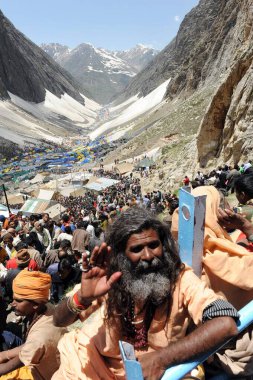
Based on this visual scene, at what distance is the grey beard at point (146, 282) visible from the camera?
1.84 m

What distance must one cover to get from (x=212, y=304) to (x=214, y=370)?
24.8 inches

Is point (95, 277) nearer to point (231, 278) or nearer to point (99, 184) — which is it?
point (231, 278)

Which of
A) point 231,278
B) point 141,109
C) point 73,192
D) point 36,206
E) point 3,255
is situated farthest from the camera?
point 141,109

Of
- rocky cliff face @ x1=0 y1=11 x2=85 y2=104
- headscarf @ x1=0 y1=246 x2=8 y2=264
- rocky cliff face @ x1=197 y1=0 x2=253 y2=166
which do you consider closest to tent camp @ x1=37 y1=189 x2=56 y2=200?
rocky cliff face @ x1=197 y1=0 x2=253 y2=166

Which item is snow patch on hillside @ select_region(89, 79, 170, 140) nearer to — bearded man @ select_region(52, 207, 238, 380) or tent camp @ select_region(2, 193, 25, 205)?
tent camp @ select_region(2, 193, 25, 205)

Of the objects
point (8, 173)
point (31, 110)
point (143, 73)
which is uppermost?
point (143, 73)

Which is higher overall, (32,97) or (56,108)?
(32,97)

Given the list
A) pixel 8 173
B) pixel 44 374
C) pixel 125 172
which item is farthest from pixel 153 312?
pixel 8 173

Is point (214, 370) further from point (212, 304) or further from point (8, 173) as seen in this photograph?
point (8, 173)

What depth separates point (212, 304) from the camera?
1.62 meters

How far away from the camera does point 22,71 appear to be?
111625 mm

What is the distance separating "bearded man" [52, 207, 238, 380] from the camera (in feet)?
6.08

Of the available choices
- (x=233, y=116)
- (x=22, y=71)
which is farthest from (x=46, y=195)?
(x=22, y=71)

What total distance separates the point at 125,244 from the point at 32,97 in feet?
372
